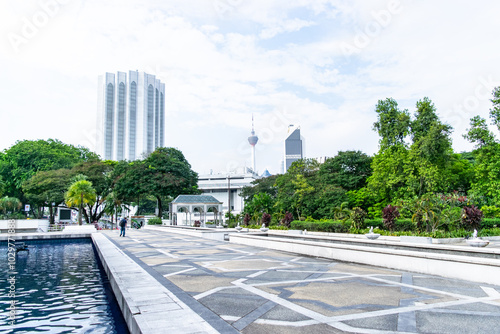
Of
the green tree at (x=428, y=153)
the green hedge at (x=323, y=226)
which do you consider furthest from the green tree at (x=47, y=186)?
the green tree at (x=428, y=153)

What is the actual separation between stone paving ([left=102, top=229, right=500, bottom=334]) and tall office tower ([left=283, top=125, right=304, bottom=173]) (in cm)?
14163

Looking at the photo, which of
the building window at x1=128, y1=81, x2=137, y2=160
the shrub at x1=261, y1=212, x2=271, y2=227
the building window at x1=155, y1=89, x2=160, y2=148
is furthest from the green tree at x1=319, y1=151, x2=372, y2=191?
the building window at x1=155, y1=89, x2=160, y2=148

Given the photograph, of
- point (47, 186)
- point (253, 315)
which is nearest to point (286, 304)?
point (253, 315)

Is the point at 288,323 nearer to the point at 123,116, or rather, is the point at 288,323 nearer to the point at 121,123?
the point at 123,116

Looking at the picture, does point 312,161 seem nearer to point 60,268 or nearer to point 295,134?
point 60,268

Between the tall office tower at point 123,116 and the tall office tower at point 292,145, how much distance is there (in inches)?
2244

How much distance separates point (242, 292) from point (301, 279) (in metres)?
1.87

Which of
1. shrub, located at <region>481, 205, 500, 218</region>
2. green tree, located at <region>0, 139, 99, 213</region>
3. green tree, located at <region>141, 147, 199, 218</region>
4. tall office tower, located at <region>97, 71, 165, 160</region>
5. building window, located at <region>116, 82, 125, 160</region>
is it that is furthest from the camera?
building window, located at <region>116, 82, 125, 160</region>

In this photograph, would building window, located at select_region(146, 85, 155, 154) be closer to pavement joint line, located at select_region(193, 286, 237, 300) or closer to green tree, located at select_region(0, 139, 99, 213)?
green tree, located at select_region(0, 139, 99, 213)

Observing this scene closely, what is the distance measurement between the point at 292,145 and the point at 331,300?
5894 inches

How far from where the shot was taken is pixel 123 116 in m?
119

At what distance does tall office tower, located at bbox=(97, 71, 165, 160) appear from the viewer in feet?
387

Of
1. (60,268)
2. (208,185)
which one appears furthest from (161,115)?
(60,268)

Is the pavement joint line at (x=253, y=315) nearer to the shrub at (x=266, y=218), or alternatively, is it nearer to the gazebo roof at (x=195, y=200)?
the shrub at (x=266, y=218)
